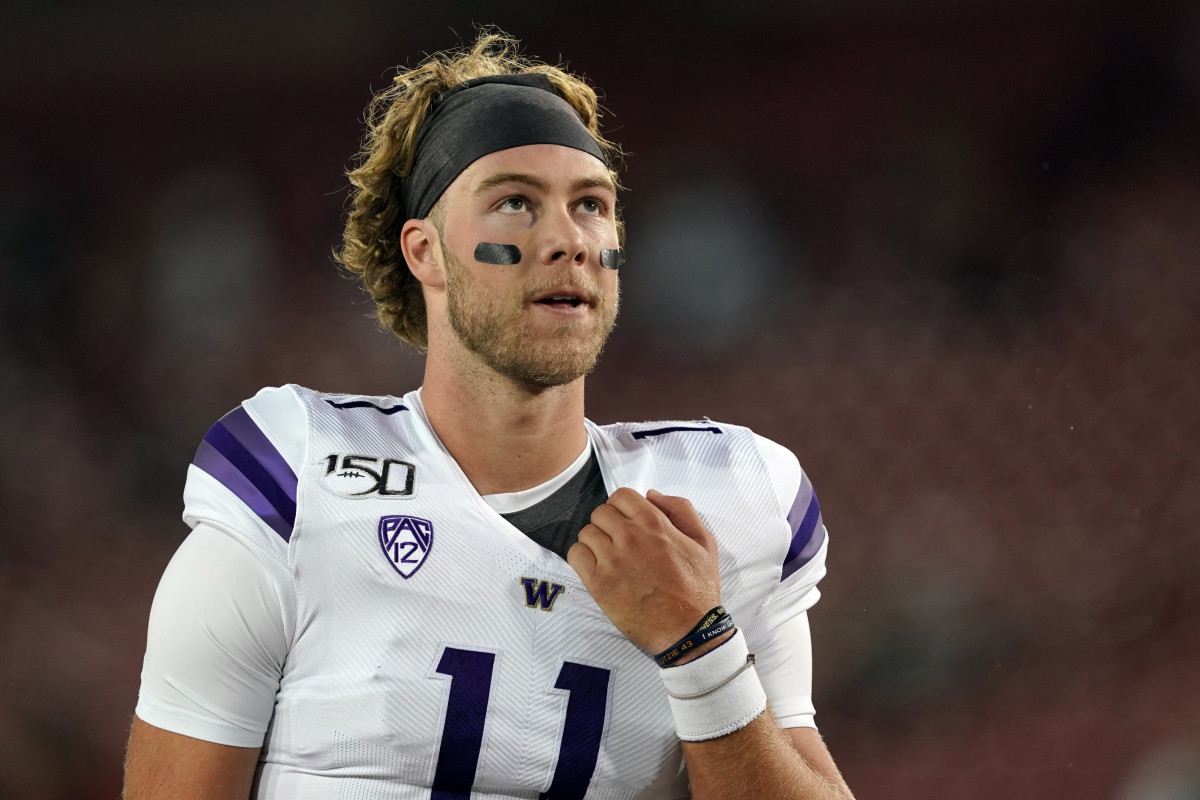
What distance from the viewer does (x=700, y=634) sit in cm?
128

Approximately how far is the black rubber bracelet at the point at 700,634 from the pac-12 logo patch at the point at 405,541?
0.30 metres

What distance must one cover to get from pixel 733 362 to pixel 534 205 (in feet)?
5.39

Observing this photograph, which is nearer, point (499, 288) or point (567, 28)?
point (499, 288)

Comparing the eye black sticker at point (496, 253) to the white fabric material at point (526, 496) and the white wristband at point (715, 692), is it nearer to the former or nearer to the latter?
the white fabric material at point (526, 496)

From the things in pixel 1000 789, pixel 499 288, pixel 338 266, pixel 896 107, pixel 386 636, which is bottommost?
pixel 1000 789

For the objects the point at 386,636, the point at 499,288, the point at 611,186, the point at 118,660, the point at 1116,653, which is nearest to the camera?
the point at 386,636

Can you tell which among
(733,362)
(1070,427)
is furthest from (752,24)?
(1070,427)

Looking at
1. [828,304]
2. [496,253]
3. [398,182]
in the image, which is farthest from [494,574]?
[828,304]

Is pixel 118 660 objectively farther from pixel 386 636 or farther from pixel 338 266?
pixel 386 636

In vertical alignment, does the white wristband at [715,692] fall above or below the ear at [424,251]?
below

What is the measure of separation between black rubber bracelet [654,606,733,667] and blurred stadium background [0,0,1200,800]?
1683 mm

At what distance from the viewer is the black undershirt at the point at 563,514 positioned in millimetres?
1418

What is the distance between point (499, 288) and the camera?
4.70 ft

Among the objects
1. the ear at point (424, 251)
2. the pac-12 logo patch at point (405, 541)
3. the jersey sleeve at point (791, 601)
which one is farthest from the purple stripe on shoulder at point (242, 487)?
the jersey sleeve at point (791, 601)
